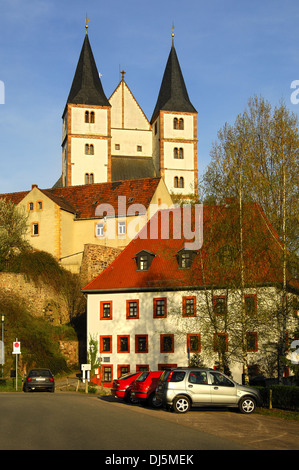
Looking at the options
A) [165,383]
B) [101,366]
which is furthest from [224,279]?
[101,366]

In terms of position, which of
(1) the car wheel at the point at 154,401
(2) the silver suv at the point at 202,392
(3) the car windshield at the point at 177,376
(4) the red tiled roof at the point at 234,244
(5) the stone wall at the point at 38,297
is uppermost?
(4) the red tiled roof at the point at 234,244

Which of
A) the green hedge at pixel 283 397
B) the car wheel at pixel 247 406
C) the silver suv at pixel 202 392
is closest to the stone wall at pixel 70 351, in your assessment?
the green hedge at pixel 283 397

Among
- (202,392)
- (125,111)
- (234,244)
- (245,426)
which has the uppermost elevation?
(125,111)

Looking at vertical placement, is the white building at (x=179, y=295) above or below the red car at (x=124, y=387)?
above

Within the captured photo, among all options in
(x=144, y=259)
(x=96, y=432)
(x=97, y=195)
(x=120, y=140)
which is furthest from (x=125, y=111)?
(x=96, y=432)

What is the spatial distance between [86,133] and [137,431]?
73.5 metres

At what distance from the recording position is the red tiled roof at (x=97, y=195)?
61.2 m

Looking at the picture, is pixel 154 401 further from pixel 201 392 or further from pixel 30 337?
pixel 30 337

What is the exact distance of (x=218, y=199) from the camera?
3083cm

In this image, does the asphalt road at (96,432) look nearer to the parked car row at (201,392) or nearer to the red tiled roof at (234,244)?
the parked car row at (201,392)

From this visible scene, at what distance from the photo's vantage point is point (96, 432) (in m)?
14.3

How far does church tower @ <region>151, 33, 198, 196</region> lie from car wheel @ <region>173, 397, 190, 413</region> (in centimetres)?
6575

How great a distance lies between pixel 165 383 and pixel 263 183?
39.5 ft

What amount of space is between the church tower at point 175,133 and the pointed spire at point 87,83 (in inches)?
349
